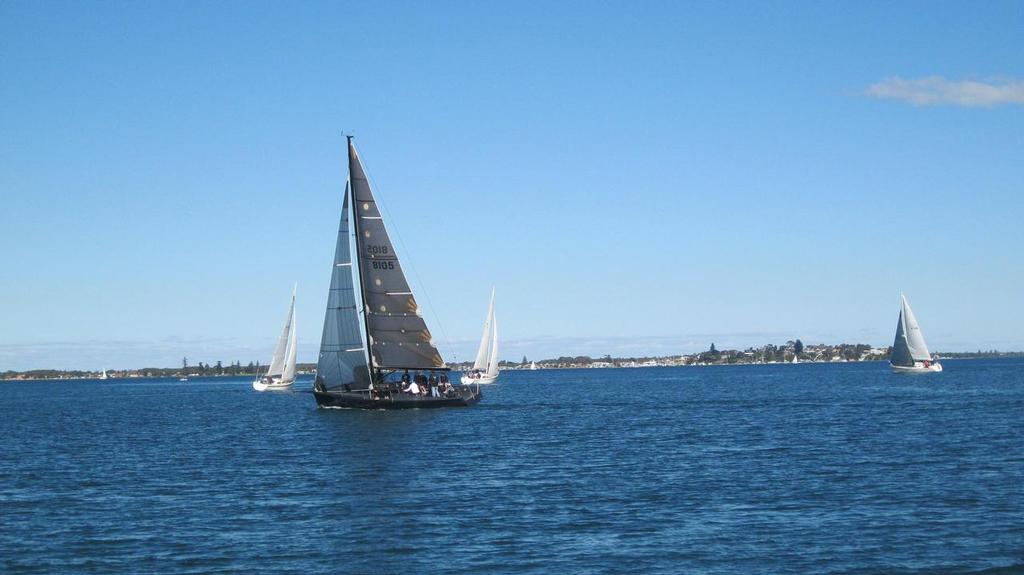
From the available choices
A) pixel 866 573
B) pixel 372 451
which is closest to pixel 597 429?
pixel 372 451

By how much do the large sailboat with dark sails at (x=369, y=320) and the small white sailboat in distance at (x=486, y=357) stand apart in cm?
6442

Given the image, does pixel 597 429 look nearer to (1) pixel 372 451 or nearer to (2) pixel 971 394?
(1) pixel 372 451

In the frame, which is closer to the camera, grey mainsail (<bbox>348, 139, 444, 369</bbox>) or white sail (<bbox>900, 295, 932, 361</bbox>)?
grey mainsail (<bbox>348, 139, 444, 369</bbox>)

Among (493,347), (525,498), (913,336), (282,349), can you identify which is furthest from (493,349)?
(525,498)

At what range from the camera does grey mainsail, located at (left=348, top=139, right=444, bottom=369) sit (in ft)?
247

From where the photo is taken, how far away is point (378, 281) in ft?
247

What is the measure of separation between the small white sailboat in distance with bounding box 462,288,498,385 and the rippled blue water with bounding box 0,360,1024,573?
7339 centimetres

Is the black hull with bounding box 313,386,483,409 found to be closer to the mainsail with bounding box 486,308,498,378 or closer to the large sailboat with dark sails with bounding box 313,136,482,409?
the large sailboat with dark sails with bounding box 313,136,482,409

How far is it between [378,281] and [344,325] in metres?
3.79

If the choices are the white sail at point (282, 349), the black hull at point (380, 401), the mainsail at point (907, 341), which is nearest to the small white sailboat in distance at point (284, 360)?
the white sail at point (282, 349)

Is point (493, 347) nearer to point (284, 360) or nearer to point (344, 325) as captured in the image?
point (284, 360)

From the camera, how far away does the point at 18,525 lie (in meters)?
33.2

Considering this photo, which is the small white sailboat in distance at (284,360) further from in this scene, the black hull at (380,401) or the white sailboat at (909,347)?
the white sailboat at (909,347)

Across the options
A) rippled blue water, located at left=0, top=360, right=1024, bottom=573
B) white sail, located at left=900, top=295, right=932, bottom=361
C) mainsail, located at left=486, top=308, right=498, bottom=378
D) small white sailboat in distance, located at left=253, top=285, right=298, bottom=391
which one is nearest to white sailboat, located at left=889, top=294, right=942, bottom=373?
white sail, located at left=900, top=295, right=932, bottom=361
